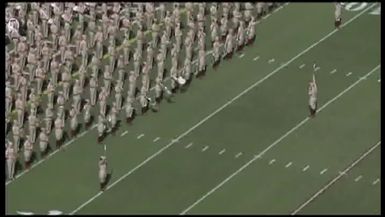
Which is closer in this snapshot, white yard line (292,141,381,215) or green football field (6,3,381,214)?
white yard line (292,141,381,215)

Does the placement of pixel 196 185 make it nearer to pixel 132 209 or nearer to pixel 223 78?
pixel 132 209

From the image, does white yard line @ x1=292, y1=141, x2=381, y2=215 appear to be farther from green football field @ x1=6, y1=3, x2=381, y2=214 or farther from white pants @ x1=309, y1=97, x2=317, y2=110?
white pants @ x1=309, y1=97, x2=317, y2=110

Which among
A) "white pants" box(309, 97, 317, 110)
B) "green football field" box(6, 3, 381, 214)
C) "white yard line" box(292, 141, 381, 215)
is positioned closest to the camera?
"white yard line" box(292, 141, 381, 215)

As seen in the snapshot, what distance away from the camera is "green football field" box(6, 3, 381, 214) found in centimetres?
2759

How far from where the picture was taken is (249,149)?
29516 mm

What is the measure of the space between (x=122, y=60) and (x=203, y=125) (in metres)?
2.78

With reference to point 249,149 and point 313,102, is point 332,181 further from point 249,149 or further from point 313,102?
point 313,102

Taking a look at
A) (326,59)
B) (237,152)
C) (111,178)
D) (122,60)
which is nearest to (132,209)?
(111,178)

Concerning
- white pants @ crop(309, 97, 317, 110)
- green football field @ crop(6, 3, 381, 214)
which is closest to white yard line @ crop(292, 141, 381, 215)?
green football field @ crop(6, 3, 381, 214)

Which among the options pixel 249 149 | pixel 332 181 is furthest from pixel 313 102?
pixel 332 181

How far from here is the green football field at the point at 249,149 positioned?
90.5 feet

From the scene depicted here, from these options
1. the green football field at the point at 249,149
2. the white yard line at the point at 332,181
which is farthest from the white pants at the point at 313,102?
the white yard line at the point at 332,181

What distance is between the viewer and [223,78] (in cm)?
3241

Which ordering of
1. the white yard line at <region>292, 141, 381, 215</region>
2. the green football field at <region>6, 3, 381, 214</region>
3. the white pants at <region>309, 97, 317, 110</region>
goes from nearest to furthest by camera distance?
the white yard line at <region>292, 141, 381, 215</region> → the green football field at <region>6, 3, 381, 214</region> → the white pants at <region>309, 97, 317, 110</region>
